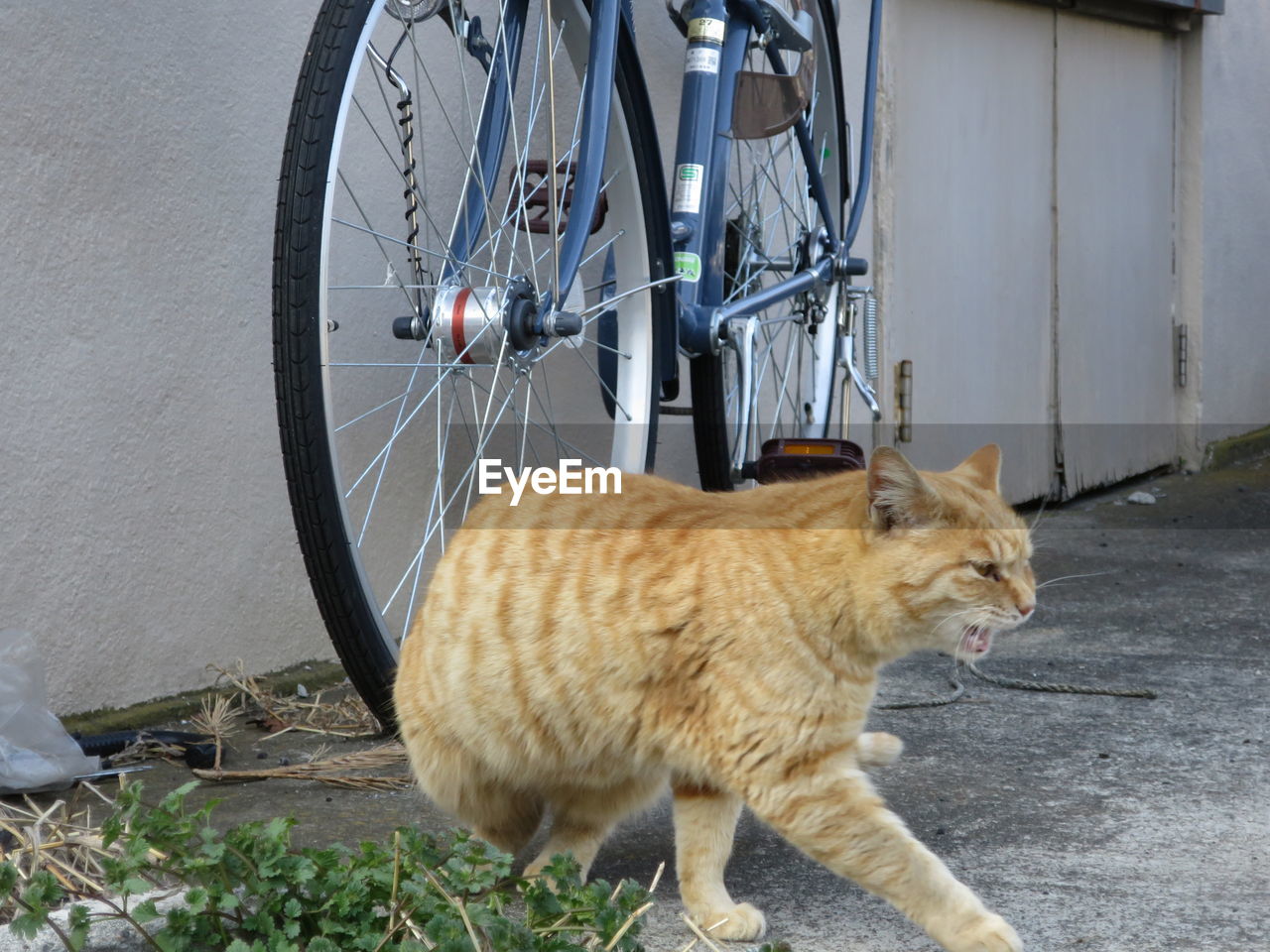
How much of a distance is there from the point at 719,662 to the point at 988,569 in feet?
1.17

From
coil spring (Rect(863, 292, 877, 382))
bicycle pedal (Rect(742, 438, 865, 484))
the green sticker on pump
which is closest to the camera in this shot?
bicycle pedal (Rect(742, 438, 865, 484))

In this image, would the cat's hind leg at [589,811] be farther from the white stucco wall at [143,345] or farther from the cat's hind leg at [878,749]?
the white stucco wall at [143,345]

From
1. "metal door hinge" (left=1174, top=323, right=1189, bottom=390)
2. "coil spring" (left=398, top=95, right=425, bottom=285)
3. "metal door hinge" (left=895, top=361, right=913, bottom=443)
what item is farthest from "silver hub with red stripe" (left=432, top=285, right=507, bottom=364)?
"metal door hinge" (left=1174, top=323, right=1189, bottom=390)

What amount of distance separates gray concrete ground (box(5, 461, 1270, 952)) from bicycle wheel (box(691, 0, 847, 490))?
0.71 m

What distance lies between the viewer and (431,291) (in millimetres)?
2346

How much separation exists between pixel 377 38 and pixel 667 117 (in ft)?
3.81

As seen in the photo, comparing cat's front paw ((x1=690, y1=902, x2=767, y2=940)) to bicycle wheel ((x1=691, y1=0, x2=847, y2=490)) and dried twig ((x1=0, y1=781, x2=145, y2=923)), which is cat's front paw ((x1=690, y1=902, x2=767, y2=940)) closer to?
dried twig ((x1=0, y1=781, x2=145, y2=923))

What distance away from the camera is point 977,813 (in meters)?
2.14

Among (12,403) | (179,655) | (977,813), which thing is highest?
(12,403)

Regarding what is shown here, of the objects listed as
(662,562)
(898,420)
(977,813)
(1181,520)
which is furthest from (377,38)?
(1181,520)

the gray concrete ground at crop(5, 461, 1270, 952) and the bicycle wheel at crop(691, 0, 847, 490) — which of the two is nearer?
the gray concrete ground at crop(5, 461, 1270, 952)

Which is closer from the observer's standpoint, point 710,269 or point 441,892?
point 441,892

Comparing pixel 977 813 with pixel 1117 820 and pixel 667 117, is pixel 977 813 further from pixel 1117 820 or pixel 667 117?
pixel 667 117

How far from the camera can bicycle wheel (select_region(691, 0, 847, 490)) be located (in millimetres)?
3252
